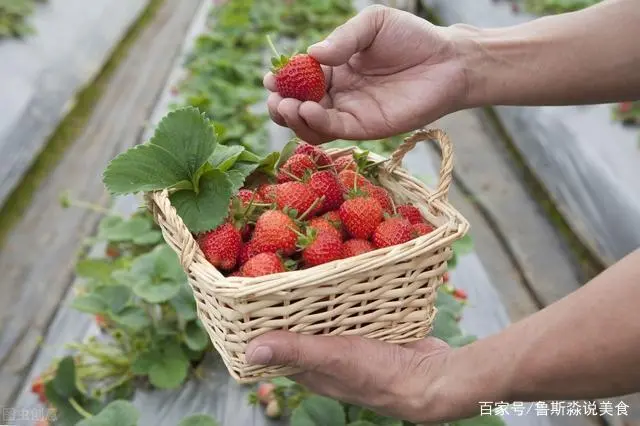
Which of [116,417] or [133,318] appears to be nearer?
[116,417]

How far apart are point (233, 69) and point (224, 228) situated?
2214 millimetres

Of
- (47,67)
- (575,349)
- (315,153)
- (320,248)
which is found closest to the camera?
(575,349)

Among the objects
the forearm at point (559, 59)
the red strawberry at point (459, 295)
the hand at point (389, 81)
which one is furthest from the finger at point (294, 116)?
the red strawberry at point (459, 295)

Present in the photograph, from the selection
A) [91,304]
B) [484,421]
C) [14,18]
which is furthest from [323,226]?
[14,18]

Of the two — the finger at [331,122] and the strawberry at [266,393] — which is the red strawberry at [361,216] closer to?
the finger at [331,122]

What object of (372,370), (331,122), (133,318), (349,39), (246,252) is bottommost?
(133,318)

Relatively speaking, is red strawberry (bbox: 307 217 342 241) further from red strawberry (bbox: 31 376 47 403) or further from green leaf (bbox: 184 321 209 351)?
red strawberry (bbox: 31 376 47 403)

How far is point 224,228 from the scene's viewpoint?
1057 mm

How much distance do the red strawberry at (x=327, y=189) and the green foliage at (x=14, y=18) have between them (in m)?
2.74

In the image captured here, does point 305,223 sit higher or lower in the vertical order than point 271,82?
lower

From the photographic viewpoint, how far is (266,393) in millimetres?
1597

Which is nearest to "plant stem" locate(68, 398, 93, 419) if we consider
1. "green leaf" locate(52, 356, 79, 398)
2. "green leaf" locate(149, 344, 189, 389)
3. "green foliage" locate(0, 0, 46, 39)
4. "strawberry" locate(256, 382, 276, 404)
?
"green leaf" locate(52, 356, 79, 398)

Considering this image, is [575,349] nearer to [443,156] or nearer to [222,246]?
[443,156]

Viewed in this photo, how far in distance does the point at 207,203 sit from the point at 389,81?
0.46m
